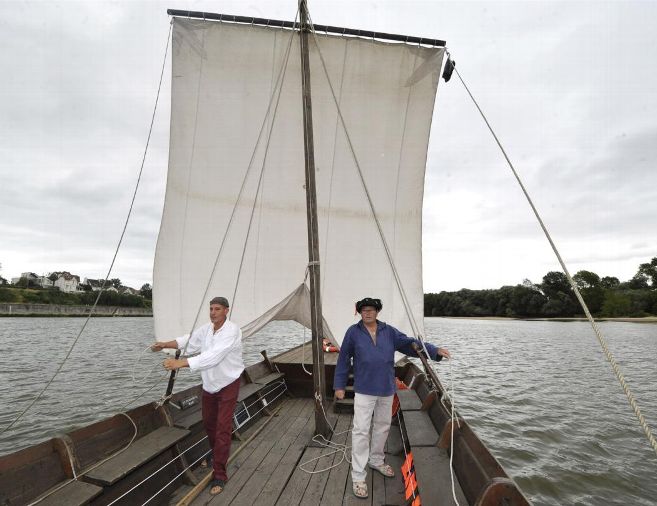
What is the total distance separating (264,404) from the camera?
604 centimetres

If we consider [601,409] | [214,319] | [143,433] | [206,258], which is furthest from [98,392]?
[601,409]

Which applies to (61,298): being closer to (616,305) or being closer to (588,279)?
(616,305)

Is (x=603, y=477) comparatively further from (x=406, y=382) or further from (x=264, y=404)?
(x=264, y=404)

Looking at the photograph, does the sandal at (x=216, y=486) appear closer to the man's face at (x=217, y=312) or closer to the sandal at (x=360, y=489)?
the sandal at (x=360, y=489)

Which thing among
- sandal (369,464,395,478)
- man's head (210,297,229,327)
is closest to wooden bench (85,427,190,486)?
man's head (210,297,229,327)

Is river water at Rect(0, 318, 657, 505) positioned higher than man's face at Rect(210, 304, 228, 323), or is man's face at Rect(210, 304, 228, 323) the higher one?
man's face at Rect(210, 304, 228, 323)

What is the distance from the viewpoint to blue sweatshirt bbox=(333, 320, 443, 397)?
3.66 metres

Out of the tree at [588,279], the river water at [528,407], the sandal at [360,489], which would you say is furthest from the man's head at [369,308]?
the tree at [588,279]

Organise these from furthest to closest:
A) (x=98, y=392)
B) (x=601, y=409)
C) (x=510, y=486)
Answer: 1. (x=98, y=392)
2. (x=601, y=409)
3. (x=510, y=486)

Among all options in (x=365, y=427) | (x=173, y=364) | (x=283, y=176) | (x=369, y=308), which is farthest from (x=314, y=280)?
(x=283, y=176)

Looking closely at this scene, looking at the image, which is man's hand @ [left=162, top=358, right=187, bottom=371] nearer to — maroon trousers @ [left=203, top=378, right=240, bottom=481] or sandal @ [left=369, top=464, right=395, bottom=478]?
maroon trousers @ [left=203, top=378, right=240, bottom=481]

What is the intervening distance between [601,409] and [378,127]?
11.3 metres

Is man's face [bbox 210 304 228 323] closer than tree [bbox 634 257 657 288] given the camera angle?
Yes

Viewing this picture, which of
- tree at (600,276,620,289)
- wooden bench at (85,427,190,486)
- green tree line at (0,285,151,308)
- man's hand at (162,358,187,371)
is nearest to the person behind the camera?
wooden bench at (85,427,190,486)
